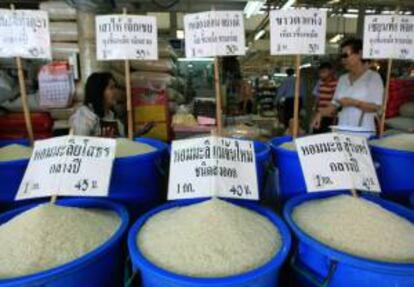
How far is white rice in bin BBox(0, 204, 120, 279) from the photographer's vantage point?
2.38 feet

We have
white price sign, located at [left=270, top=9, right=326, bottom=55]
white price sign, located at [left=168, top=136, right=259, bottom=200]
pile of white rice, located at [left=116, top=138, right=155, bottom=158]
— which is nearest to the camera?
Answer: white price sign, located at [left=168, top=136, right=259, bottom=200]

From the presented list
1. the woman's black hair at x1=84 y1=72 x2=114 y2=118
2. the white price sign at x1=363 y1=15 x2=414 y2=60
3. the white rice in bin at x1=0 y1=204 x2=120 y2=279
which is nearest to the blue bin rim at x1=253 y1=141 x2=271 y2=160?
the white rice in bin at x1=0 y1=204 x2=120 y2=279

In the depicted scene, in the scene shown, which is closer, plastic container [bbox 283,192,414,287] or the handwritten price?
plastic container [bbox 283,192,414,287]

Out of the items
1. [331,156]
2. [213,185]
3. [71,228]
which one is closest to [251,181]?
[213,185]

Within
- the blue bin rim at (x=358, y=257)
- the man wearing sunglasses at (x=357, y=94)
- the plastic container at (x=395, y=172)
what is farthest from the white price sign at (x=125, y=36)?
the man wearing sunglasses at (x=357, y=94)

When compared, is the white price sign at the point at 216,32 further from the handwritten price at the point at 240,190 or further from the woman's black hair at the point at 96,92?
Result: the woman's black hair at the point at 96,92

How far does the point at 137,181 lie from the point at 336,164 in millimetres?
592

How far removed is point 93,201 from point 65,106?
171 centimetres

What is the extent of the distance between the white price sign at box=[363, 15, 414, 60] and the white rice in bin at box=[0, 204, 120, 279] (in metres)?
1.18

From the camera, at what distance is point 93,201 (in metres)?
1.00

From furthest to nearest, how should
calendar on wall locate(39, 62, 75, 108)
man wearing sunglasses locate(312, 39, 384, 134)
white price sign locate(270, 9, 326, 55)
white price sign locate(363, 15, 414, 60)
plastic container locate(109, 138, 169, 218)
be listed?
calendar on wall locate(39, 62, 75, 108), man wearing sunglasses locate(312, 39, 384, 134), white price sign locate(363, 15, 414, 60), white price sign locate(270, 9, 326, 55), plastic container locate(109, 138, 169, 218)

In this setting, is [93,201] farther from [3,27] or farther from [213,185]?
[3,27]

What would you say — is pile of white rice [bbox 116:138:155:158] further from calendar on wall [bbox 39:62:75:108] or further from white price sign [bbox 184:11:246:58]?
calendar on wall [bbox 39:62:75:108]

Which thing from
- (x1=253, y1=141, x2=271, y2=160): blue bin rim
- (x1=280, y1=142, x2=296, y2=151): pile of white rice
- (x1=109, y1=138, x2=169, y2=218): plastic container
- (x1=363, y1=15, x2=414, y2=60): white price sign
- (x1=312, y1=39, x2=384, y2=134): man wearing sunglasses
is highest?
(x1=363, y1=15, x2=414, y2=60): white price sign
